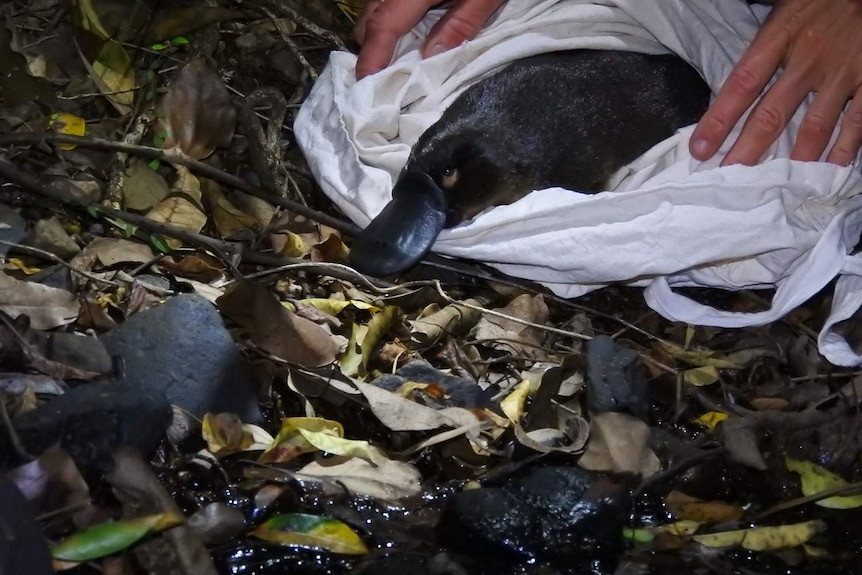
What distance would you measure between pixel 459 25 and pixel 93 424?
3.40 feet

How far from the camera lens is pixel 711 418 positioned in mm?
1371

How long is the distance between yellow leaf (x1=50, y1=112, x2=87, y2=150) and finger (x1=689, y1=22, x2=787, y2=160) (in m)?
1.07

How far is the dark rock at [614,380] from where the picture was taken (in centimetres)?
129

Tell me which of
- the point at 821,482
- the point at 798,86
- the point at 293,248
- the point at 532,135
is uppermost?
the point at 798,86

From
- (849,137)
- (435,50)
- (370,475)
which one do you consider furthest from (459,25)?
(370,475)

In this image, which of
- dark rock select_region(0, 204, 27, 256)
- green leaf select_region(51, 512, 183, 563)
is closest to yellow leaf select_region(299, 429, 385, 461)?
green leaf select_region(51, 512, 183, 563)

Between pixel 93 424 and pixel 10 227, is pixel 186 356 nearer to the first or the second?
pixel 93 424

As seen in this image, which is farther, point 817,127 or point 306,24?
point 306,24

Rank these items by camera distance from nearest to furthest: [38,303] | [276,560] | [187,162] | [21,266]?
[276,560] < [38,303] < [21,266] < [187,162]

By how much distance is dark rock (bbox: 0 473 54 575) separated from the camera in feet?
2.85

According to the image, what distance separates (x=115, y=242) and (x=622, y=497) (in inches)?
33.1

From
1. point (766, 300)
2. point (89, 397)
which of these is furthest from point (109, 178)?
point (766, 300)

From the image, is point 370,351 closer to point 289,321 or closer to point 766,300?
point 289,321

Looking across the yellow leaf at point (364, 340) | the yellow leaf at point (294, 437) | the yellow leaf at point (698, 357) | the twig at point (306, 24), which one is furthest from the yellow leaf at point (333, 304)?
the twig at point (306, 24)
